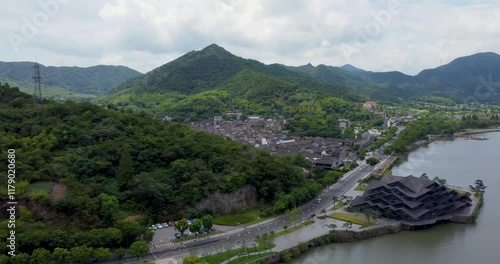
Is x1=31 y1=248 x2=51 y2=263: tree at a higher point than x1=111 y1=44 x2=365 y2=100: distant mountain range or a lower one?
lower

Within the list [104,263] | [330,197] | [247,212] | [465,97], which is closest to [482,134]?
[330,197]

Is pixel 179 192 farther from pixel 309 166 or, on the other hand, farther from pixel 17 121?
pixel 309 166

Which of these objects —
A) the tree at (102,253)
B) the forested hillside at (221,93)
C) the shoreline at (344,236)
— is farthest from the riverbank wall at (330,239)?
A: the forested hillside at (221,93)

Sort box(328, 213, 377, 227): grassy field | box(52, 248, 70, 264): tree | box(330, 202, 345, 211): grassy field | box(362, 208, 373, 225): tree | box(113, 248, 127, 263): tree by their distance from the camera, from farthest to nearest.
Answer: box(330, 202, 345, 211): grassy field → box(362, 208, 373, 225): tree → box(328, 213, 377, 227): grassy field → box(113, 248, 127, 263): tree → box(52, 248, 70, 264): tree

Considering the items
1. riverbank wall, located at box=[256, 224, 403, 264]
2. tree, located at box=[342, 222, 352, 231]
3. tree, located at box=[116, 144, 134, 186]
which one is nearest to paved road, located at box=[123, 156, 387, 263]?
A: riverbank wall, located at box=[256, 224, 403, 264]

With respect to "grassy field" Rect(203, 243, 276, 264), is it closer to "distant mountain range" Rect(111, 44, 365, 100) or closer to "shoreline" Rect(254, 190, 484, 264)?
"shoreline" Rect(254, 190, 484, 264)

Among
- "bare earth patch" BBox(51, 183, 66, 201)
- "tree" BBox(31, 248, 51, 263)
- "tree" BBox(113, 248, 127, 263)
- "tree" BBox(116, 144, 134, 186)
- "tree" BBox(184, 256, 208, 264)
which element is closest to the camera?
"tree" BBox(31, 248, 51, 263)

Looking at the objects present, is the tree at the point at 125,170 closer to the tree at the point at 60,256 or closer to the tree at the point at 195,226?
the tree at the point at 195,226

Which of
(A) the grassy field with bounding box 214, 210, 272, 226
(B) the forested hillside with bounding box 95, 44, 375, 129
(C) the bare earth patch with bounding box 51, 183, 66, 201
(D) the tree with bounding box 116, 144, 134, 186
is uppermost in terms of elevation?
(B) the forested hillside with bounding box 95, 44, 375, 129
